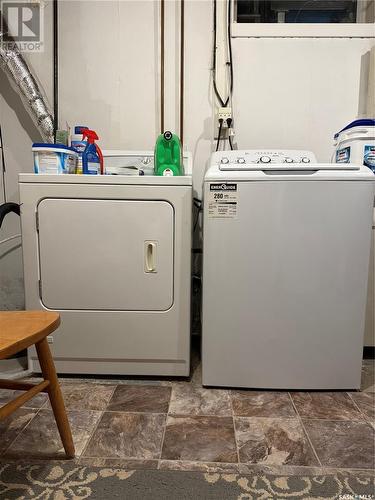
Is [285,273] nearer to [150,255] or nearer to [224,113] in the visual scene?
[150,255]

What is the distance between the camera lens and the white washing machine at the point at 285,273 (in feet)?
4.20

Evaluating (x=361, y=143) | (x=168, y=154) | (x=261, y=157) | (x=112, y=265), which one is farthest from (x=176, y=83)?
(x=112, y=265)

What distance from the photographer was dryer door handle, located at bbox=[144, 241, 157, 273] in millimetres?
→ 1392

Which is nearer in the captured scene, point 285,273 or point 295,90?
point 285,273

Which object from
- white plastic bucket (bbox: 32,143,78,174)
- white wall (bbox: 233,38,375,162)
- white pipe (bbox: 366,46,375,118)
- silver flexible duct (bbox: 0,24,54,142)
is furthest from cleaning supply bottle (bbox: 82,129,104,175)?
white pipe (bbox: 366,46,375,118)

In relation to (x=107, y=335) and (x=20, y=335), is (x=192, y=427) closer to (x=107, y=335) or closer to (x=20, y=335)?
(x=107, y=335)

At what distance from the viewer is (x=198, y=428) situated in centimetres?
114

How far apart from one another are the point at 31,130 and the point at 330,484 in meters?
2.18

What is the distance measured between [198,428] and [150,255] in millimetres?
688

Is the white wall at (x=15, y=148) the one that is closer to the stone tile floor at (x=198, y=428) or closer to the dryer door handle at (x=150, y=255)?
the stone tile floor at (x=198, y=428)

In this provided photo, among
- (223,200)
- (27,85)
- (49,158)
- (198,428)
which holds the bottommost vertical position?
(198,428)

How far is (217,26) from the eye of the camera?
6.06ft

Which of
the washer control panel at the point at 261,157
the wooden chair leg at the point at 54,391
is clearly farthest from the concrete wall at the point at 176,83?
the wooden chair leg at the point at 54,391

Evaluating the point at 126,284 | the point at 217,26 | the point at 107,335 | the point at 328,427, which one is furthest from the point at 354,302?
the point at 217,26
